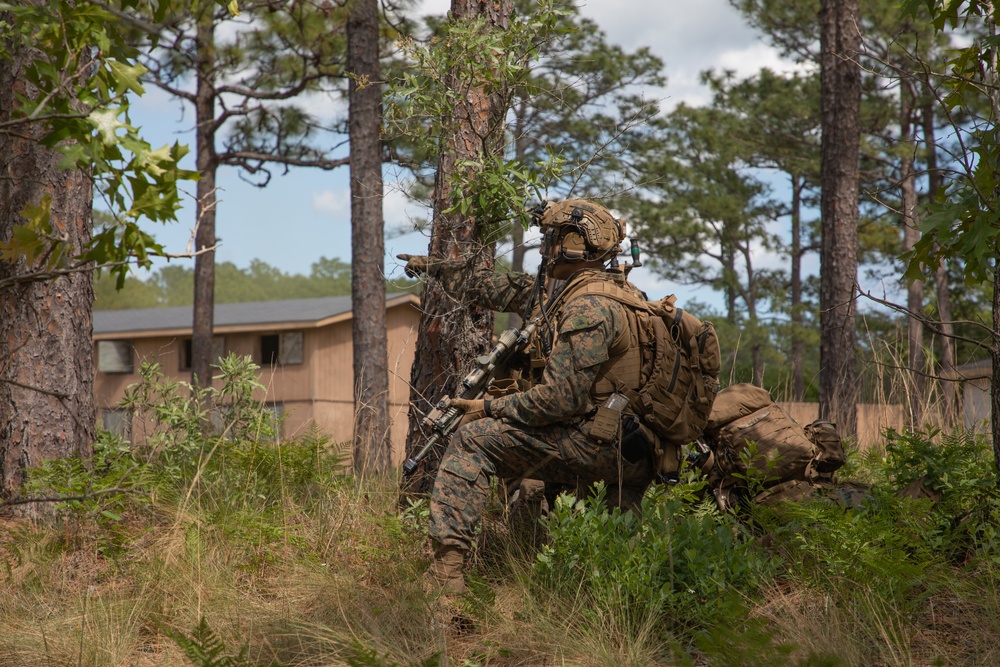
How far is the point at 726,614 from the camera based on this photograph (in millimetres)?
3764

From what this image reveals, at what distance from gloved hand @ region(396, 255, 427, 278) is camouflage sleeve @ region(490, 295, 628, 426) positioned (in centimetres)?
126

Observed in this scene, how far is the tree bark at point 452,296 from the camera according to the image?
560cm

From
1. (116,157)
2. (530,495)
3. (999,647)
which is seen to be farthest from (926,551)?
(116,157)

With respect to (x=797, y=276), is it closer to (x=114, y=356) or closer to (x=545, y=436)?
(x=114, y=356)

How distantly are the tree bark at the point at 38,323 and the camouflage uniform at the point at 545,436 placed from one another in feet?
9.30

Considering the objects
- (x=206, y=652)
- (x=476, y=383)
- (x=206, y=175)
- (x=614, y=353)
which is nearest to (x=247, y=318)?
(x=206, y=175)

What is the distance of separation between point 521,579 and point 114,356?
887 inches

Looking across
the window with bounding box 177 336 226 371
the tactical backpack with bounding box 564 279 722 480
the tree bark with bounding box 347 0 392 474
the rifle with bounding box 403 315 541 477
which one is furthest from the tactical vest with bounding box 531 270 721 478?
the window with bounding box 177 336 226 371

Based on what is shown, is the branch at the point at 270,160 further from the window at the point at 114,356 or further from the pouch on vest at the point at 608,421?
the pouch on vest at the point at 608,421

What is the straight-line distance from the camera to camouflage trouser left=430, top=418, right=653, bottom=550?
439 centimetres

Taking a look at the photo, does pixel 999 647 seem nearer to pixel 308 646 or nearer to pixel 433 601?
pixel 433 601

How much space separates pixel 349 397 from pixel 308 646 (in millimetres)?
19496

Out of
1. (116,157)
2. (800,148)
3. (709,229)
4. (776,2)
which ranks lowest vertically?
(116,157)

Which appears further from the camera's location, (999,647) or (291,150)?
(291,150)
